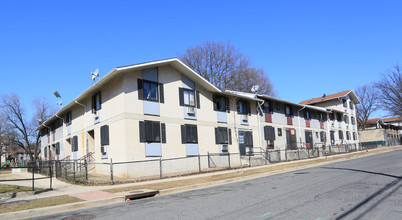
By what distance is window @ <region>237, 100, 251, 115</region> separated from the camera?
27.8 metres

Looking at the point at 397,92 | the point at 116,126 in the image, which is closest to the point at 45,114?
the point at 116,126

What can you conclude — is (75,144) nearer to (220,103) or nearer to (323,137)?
(220,103)

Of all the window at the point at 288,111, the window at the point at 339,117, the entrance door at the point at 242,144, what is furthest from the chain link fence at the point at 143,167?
the window at the point at 339,117

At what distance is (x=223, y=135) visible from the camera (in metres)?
25.5

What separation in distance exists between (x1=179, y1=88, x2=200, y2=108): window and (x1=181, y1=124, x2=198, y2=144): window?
1.71m

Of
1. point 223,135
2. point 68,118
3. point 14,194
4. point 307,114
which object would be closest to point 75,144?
point 68,118

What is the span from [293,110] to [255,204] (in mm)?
28686

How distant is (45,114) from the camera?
60.2m

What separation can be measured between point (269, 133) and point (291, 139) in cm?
506

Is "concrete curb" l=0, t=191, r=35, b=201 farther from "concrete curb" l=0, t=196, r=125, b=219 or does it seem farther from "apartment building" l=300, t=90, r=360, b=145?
"apartment building" l=300, t=90, r=360, b=145

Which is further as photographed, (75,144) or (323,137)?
(323,137)

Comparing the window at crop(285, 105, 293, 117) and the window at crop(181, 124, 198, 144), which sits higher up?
the window at crop(285, 105, 293, 117)

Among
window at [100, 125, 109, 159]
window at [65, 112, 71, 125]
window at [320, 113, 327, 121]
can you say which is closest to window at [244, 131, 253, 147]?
window at [100, 125, 109, 159]

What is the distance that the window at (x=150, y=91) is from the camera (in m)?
20.1
